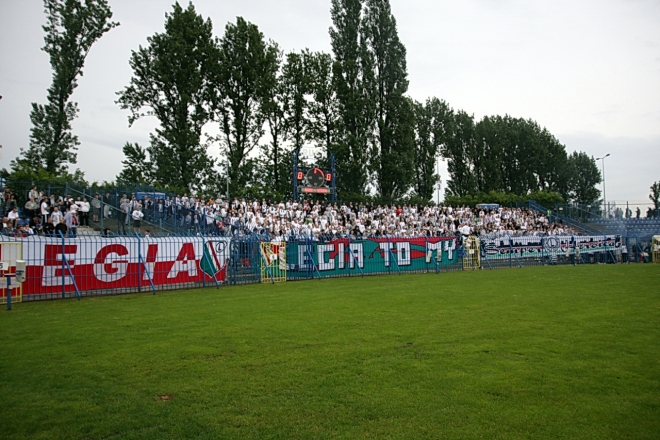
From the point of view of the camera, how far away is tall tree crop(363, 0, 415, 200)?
148ft

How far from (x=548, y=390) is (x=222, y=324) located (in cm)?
673

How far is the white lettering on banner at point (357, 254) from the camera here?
2416 centimetres

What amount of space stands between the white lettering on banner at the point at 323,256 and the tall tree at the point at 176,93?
68.5 ft

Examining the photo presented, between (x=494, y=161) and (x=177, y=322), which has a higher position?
(x=494, y=161)

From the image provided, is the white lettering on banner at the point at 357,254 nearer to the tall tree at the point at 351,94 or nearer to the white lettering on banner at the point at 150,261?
the white lettering on banner at the point at 150,261

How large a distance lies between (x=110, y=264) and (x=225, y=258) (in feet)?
15.5

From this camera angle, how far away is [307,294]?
15742 mm

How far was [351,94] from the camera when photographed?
43781 mm

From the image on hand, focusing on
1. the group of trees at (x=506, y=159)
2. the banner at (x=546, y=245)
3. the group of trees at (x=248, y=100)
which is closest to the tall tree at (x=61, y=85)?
the group of trees at (x=248, y=100)

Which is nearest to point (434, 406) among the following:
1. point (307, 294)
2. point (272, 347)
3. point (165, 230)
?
point (272, 347)

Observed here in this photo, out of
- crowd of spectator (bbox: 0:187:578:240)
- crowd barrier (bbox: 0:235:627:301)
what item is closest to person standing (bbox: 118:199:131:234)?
crowd of spectator (bbox: 0:187:578:240)

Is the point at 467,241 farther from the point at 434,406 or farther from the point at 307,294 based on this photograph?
the point at 434,406

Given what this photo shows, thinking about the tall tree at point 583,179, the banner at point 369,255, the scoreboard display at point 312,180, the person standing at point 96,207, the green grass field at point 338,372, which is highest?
the tall tree at point 583,179

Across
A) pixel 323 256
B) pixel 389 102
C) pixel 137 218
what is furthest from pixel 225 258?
pixel 389 102
